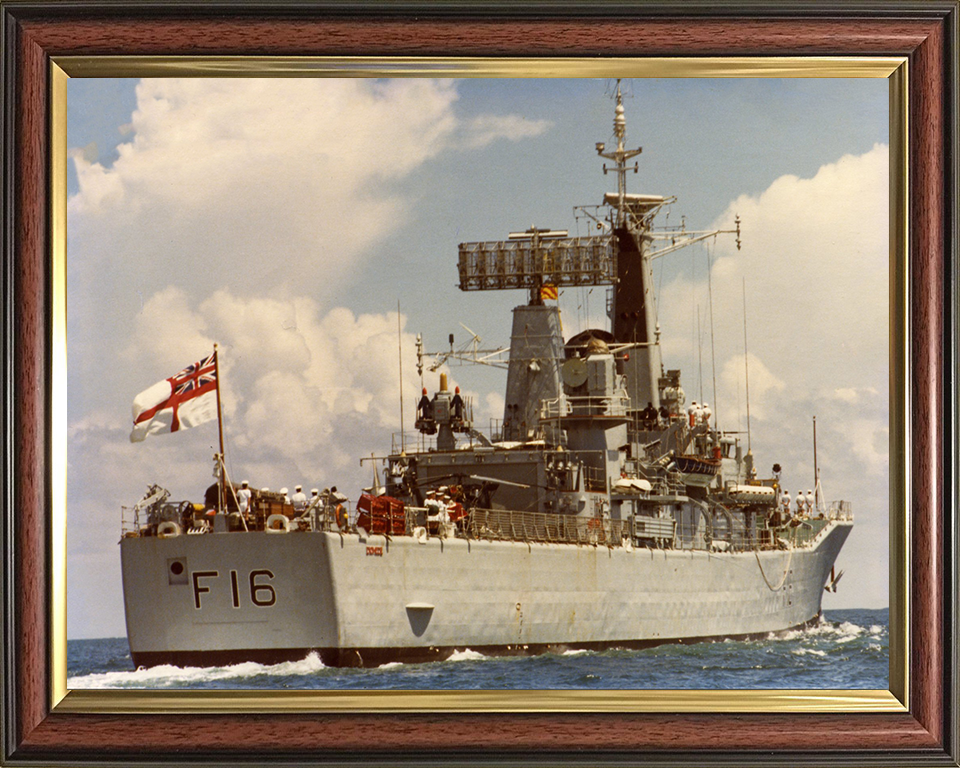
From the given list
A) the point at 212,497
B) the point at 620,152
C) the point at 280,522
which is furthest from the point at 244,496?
the point at 620,152

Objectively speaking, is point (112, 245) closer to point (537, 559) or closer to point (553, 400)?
point (537, 559)

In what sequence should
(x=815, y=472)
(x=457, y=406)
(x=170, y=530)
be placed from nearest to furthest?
(x=815, y=472) → (x=170, y=530) → (x=457, y=406)

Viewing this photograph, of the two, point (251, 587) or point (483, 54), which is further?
point (251, 587)

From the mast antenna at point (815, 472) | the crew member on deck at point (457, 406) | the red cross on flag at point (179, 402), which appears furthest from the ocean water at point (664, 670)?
the crew member on deck at point (457, 406)

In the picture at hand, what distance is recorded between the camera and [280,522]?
12.5 metres

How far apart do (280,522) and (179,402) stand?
12.3 ft

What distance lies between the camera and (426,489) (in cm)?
1780

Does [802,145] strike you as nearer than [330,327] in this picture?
Yes

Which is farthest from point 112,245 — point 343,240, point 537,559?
point 537,559

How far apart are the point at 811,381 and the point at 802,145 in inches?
66.3

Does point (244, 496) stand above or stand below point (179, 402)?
below

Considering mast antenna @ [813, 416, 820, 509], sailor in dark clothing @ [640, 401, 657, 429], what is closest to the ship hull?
mast antenna @ [813, 416, 820, 509]

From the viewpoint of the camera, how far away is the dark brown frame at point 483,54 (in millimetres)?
7191

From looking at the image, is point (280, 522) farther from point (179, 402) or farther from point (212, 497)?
point (179, 402)
